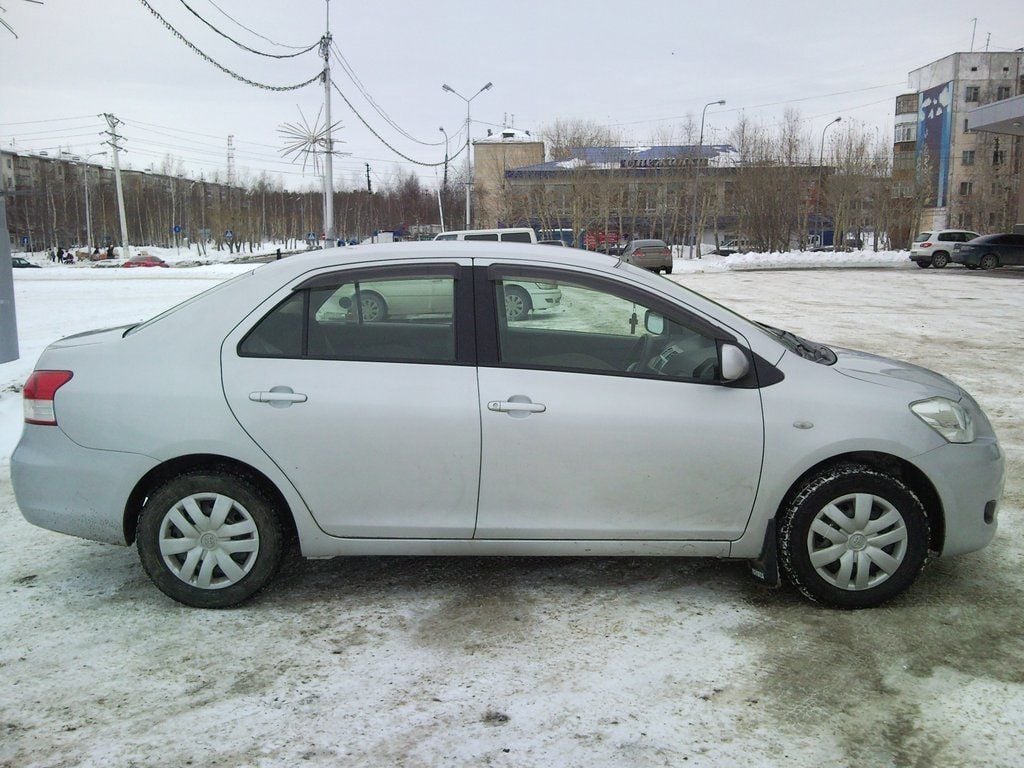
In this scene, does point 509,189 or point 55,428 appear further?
point 509,189

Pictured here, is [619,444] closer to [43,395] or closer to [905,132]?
[43,395]

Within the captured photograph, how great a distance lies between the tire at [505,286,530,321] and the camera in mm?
3896

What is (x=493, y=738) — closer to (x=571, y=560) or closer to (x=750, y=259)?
(x=571, y=560)

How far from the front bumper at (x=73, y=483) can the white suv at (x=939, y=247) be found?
40552 millimetres

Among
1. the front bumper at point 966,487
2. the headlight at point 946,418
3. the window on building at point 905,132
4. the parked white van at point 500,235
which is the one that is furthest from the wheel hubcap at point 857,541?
the window on building at point 905,132

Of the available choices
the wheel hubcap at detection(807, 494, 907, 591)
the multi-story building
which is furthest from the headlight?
the multi-story building

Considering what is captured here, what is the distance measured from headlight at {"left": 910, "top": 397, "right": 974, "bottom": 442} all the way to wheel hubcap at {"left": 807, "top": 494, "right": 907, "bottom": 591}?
0.42 m

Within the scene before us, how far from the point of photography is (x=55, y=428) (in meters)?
3.73

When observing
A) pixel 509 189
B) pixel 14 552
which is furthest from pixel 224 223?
pixel 14 552

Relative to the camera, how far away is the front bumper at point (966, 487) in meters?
3.70

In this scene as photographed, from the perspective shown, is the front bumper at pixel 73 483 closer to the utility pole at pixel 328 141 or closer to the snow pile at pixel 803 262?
the utility pole at pixel 328 141

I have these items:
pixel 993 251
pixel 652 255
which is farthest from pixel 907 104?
pixel 652 255

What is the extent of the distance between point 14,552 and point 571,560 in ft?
9.68

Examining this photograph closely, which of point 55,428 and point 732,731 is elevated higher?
point 55,428
